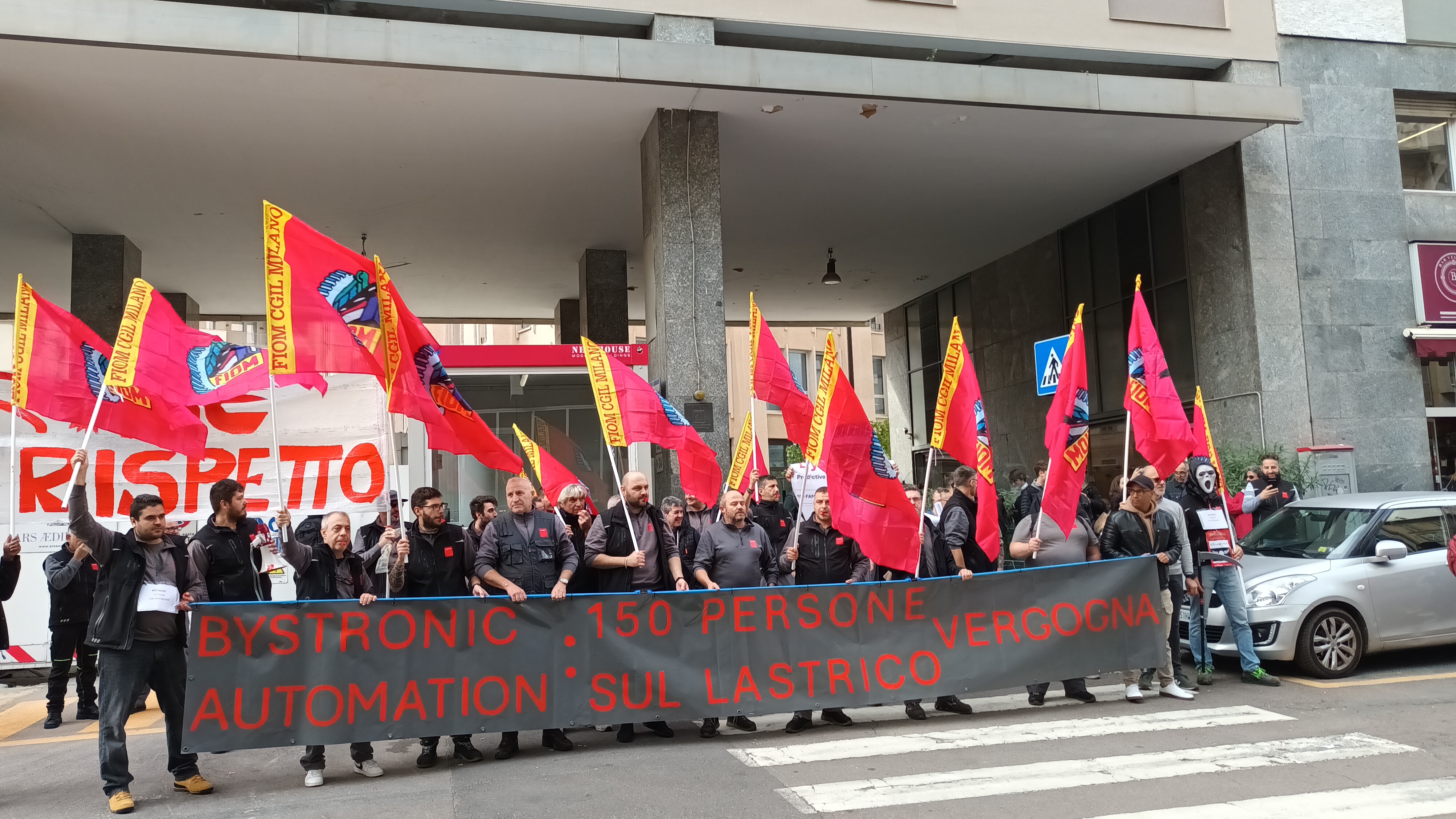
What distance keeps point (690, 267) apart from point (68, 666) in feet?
25.8

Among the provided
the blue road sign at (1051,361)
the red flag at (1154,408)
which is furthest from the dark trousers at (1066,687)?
the blue road sign at (1051,361)

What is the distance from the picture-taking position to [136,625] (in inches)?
260

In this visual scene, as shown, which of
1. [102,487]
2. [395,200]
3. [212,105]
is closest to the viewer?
[102,487]

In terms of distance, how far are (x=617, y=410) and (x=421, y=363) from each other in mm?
1861

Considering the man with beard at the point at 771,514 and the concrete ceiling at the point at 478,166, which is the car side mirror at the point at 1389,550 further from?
the concrete ceiling at the point at 478,166

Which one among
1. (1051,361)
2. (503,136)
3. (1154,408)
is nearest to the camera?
(1154,408)

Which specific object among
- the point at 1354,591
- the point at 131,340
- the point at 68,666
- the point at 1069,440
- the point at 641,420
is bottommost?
the point at 68,666

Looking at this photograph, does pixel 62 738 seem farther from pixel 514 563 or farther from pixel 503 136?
pixel 503 136

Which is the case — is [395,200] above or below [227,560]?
above

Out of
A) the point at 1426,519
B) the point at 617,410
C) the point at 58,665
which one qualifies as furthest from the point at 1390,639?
the point at 58,665

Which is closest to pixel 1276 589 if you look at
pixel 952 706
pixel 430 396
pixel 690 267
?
pixel 952 706

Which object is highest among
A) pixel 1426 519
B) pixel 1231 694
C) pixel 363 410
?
pixel 363 410

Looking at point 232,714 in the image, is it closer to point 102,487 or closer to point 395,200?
point 102,487

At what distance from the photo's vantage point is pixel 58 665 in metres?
9.32
